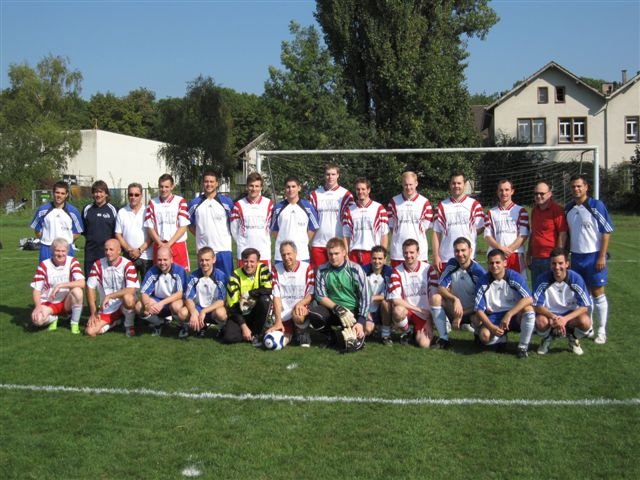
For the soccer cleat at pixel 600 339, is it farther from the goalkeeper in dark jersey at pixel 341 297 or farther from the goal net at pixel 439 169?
the goal net at pixel 439 169

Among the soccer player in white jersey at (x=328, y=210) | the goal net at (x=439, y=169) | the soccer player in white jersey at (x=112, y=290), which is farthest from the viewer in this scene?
the goal net at (x=439, y=169)

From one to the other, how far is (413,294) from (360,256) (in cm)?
85

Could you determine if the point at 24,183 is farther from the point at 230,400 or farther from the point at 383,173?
the point at 230,400

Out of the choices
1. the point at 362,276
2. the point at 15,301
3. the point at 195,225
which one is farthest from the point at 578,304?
the point at 15,301

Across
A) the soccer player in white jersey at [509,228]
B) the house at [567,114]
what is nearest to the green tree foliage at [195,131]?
the house at [567,114]

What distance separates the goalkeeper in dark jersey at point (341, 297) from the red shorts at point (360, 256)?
2.23 ft

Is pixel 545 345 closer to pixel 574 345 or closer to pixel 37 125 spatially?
pixel 574 345

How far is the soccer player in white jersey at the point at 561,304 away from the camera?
19.2 feet

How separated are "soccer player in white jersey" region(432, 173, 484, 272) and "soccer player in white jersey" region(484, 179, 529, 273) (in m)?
0.17

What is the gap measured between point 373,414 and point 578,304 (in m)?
2.64

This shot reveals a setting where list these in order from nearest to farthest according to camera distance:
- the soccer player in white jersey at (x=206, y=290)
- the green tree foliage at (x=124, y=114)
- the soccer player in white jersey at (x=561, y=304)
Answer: the soccer player in white jersey at (x=561, y=304)
the soccer player in white jersey at (x=206, y=290)
the green tree foliage at (x=124, y=114)

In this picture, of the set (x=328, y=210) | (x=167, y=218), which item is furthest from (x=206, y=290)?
(x=328, y=210)

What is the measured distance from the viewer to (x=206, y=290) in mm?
6672

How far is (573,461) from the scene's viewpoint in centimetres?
358
